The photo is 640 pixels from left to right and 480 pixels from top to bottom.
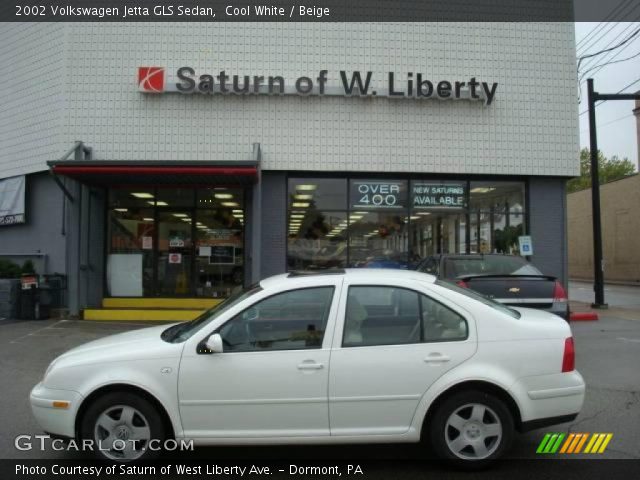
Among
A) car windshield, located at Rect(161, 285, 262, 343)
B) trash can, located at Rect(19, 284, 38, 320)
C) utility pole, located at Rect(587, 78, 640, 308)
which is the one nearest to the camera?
car windshield, located at Rect(161, 285, 262, 343)

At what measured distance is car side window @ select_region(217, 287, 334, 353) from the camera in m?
4.44

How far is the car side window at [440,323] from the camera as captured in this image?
177 inches

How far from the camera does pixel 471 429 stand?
4355 mm

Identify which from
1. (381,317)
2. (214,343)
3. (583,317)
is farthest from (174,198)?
(381,317)

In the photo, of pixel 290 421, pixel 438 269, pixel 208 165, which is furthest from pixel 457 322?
pixel 208 165

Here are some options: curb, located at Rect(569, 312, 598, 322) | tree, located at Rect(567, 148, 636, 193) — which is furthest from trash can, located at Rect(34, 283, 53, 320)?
tree, located at Rect(567, 148, 636, 193)

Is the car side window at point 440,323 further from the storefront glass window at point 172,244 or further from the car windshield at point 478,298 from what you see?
the storefront glass window at point 172,244

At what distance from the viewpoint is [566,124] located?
15000mm

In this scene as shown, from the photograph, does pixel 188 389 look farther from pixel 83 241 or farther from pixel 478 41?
pixel 478 41

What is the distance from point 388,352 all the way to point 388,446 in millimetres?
1230

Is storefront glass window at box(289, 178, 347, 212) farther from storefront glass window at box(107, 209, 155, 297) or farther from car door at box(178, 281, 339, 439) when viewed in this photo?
car door at box(178, 281, 339, 439)

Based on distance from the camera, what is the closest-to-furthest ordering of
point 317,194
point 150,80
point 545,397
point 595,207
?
point 545,397, point 150,80, point 317,194, point 595,207

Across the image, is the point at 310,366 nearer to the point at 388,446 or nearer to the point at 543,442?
the point at 388,446

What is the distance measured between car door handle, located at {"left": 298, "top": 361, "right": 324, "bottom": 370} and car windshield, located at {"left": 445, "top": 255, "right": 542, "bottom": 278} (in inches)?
226
